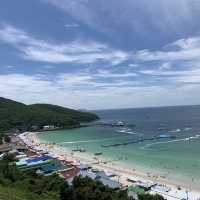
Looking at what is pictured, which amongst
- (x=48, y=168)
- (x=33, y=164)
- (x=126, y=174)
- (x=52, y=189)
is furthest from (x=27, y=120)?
(x=52, y=189)

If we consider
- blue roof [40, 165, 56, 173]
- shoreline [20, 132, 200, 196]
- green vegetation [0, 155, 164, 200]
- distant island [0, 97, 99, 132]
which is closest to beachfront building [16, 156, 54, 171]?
blue roof [40, 165, 56, 173]

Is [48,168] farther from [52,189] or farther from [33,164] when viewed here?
[52,189]

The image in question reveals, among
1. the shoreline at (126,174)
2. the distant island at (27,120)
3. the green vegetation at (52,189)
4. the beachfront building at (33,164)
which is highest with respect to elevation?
the distant island at (27,120)

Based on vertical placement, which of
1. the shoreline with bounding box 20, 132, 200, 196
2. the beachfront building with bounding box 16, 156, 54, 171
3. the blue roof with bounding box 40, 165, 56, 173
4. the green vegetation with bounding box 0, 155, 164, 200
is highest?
the green vegetation with bounding box 0, 155, 164, 200

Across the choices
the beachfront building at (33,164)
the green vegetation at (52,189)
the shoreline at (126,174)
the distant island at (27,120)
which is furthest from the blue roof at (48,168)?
the distant island at (27,120)

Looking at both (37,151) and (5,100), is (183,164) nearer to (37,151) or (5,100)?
(37,151)

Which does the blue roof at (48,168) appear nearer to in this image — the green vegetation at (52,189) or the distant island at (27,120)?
the green vegetation at (52,189)

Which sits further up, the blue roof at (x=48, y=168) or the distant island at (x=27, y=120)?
the distant island at (x=27, y=120)

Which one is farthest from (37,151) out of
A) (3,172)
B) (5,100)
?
(5,100)

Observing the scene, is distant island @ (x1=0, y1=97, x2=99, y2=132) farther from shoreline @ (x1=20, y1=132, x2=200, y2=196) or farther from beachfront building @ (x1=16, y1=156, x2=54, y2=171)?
beachfront building @ (x1=16, y1=156, x2=54, y2=171)
